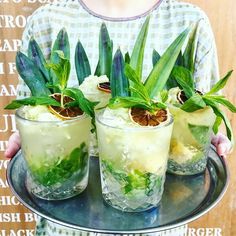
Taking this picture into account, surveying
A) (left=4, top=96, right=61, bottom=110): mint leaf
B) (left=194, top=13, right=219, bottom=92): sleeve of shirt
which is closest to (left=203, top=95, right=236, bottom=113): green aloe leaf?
(left=4, top=96, right=61, bottom=110): mint leaf

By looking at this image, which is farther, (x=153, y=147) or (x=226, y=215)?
(x=226, y=215)

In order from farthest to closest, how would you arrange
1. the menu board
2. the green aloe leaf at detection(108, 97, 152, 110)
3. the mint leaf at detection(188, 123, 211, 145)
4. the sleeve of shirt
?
the menu board, the sleeve of shirt, the mint leaf at detection(188, 123, 211, 145), the green aloe leaf at detection(108, 97, 152, 110)

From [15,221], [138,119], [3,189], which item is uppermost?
[138,119]

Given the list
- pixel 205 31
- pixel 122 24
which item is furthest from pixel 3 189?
pixel 205 31

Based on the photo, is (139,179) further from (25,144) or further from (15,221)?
(15,221)

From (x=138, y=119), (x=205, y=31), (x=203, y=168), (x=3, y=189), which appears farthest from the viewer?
(x=3, y=189)

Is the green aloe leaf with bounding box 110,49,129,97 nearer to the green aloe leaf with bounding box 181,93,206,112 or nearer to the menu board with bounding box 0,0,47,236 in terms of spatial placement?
the green aloe leaf with bounding box 181,93,206,112

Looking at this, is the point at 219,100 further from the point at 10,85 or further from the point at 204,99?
the point at 10,85
